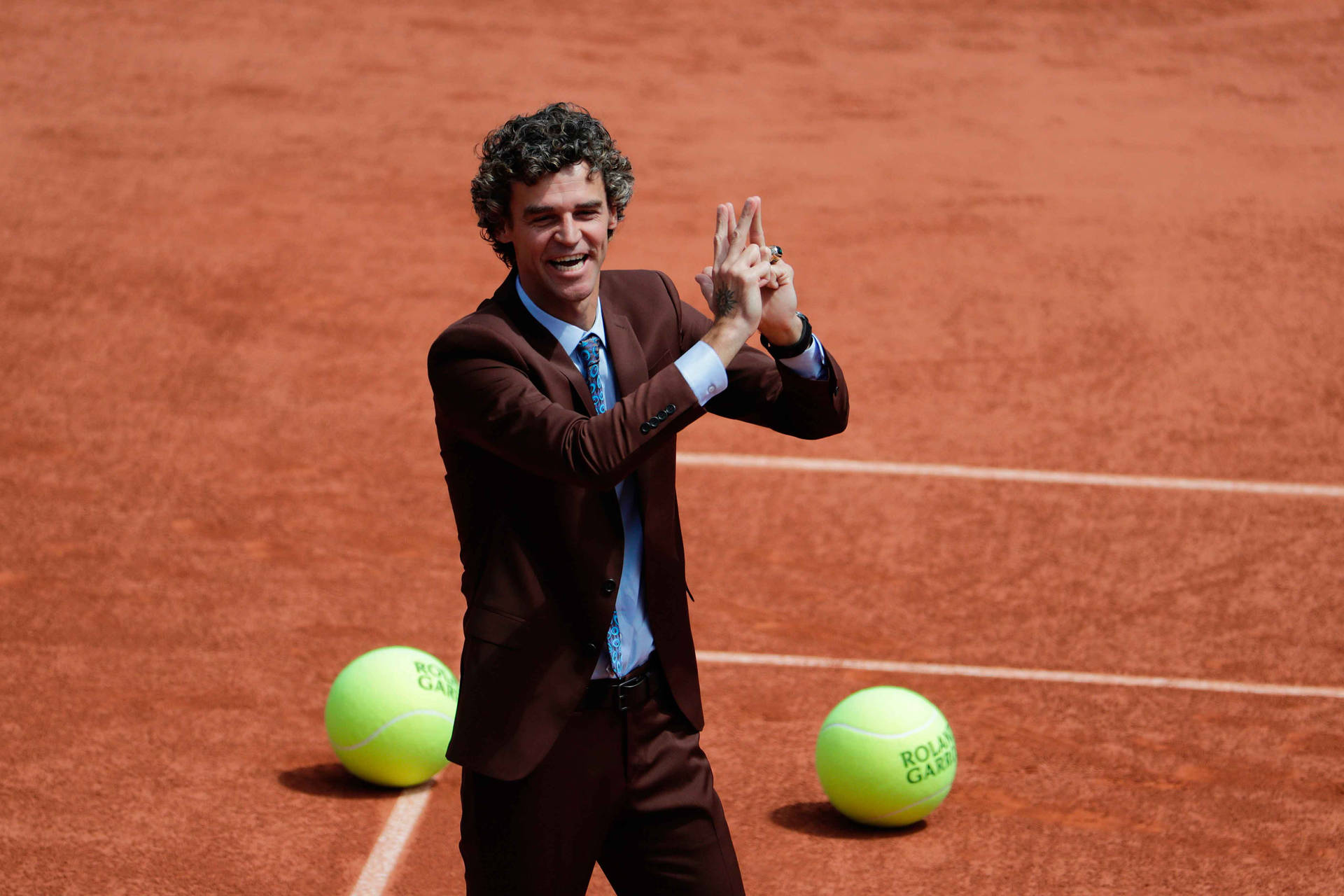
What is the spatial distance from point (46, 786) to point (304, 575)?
228cm

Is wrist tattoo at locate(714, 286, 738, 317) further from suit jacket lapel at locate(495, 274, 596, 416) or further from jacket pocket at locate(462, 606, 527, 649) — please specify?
jacket pocket at locate(462, 606, 527, 649)

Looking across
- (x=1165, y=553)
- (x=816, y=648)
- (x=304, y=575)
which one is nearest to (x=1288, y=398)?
(x=1165, y=553)

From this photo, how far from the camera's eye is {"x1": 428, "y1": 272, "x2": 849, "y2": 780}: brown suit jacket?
3.42 m

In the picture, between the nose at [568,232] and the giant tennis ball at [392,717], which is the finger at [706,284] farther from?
the giant tennis ball at [392,717]

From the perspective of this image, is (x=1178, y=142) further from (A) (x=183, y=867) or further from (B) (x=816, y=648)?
(A) (x=183, y=867)

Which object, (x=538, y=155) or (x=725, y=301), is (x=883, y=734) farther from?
(x=538, y=155)

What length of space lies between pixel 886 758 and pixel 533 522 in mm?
2957

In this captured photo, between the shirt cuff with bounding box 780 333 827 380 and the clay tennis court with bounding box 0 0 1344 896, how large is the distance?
282 centimetres

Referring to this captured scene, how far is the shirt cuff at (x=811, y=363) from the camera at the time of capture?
147 inches

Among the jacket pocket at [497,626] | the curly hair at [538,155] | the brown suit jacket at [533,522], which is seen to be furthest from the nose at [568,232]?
the jacket pocket at [497,626]

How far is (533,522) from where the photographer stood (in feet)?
11.8

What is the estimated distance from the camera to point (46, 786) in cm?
656

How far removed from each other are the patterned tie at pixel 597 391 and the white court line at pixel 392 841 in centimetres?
265

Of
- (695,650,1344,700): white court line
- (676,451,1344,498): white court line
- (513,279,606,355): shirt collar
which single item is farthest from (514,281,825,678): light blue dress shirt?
(676,451,1344,498): white court line
